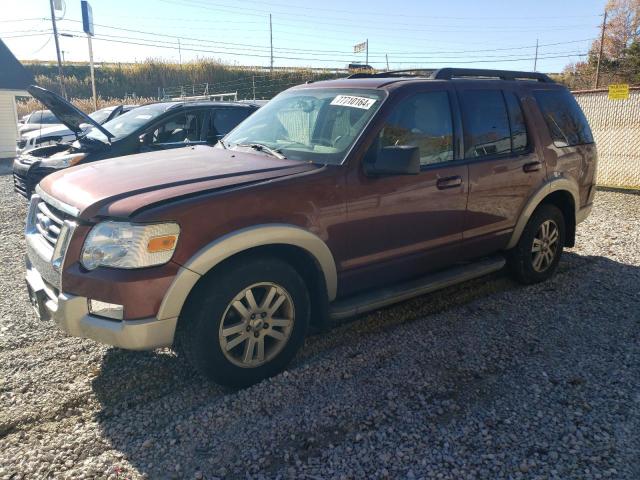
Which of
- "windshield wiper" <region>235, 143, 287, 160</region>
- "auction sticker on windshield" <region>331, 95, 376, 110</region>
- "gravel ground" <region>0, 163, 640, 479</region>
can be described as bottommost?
"gravel ground" <region>0, 163, 640, 479</region>

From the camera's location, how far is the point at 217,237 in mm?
2949

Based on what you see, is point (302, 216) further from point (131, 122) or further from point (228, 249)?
point (131, 122)

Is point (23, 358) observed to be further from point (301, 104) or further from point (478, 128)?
point (478, 128)

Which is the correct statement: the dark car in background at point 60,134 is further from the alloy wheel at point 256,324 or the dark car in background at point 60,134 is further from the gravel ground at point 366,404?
the alloy wheel at point 256,324

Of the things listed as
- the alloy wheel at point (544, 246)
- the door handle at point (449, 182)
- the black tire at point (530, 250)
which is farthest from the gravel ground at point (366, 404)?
the door handle at point (449, 182)

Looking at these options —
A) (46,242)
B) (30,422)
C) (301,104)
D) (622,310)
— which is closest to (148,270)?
(46,242)

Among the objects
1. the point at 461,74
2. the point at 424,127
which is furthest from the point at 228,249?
the point at 461,74

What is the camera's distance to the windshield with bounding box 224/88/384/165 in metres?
3.69

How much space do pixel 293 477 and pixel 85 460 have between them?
1.08 m

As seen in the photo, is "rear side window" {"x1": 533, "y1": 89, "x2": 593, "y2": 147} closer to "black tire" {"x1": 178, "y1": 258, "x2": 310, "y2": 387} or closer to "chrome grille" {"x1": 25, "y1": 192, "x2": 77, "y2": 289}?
"black tire" {"x1": 178, "y1": 258, "x2": 310, "y2": 387}

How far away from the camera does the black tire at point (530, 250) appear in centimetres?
493

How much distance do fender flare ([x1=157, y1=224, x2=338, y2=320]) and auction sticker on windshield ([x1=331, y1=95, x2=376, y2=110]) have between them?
1.14 meters

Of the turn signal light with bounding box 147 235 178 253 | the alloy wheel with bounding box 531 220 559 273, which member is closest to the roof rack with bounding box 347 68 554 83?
the alloy wheel with bounding box 531 220 559 273

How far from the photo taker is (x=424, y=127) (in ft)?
13.1
